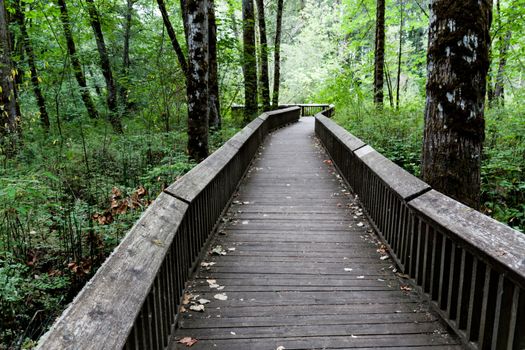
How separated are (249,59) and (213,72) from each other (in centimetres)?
332

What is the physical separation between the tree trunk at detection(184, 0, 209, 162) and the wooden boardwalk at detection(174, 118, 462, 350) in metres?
1.89

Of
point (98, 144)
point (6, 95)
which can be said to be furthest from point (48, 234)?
point (98, 144)

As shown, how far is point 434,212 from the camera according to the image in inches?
144

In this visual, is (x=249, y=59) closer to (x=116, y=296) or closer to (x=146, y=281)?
(x=146, y=281)

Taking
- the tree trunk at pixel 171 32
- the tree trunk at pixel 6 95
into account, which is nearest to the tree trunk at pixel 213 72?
the tree trunk at pixel 171 32

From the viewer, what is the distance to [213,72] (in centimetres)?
1284

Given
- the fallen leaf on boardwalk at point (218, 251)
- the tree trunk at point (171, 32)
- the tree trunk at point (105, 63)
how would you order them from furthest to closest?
the tree trunk at point (105, 63), the tree trunk at point (171, 32), the fallen leaf on boardwalk at point (218, 251)

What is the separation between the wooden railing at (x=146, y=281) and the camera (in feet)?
5.80

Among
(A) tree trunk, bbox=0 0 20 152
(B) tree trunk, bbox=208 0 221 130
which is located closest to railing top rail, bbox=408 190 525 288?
(A) tree trunk, bbox=0 0 20 152

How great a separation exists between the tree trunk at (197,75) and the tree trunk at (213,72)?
4023 mm

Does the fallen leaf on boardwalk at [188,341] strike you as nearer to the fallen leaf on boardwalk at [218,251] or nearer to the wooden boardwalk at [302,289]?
the wooden boardwalk at [302,289]

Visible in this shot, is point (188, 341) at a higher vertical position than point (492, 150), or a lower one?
lower

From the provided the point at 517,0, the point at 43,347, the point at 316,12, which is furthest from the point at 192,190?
the point at 316,12

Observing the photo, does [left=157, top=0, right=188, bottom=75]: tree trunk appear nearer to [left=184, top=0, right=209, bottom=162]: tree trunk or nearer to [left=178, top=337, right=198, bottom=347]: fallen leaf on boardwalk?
[left=184, top=0, right=209, bottom=162]: tree trunk
